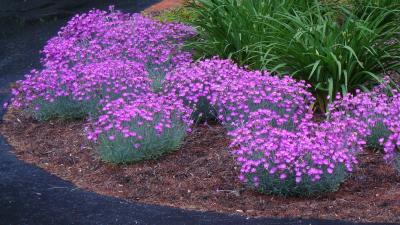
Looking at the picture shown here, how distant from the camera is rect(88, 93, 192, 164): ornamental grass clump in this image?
5688 mm

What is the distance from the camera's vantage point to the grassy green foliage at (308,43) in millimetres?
6594

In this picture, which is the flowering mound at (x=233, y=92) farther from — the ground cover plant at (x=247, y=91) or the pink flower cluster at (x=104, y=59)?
the pink flower cluster at (x=104, y=59)

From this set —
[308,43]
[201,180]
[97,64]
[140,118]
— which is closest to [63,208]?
[201,180]

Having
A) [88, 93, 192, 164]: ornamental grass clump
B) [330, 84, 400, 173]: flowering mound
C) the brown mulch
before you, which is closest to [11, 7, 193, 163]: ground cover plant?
[88, 93, 192, 164]: ornamental grass clump

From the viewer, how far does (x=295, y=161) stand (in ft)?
16.2

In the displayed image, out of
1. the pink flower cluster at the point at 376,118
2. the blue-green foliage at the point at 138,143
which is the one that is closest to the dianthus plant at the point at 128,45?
the blue-green foliage at the point at 138,143

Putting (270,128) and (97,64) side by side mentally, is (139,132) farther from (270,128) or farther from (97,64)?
(97,64)

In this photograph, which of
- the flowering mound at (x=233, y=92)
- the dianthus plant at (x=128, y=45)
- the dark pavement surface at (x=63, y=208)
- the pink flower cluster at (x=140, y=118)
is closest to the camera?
the dark pavement surface at (x=63, y=208)

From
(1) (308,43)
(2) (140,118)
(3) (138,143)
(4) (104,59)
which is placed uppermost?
(1) (308,43)

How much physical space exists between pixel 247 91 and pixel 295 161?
1.22 meters

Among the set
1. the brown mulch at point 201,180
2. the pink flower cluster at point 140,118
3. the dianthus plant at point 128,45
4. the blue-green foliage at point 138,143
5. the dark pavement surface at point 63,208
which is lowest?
the brown mulch at point 201,180

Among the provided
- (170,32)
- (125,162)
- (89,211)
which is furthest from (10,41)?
(89,211)

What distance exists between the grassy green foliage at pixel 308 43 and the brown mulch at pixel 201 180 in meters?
0.98

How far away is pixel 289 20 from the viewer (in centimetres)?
745
